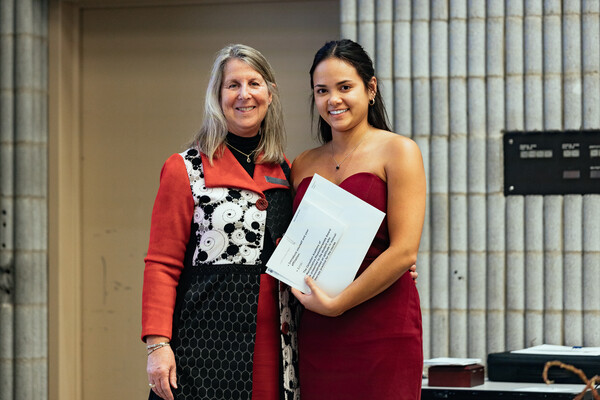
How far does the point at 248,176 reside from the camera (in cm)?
240

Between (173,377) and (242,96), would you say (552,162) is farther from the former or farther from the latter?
(173,377)

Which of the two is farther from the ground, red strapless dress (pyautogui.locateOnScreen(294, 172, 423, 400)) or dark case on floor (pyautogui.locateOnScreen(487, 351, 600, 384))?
red strapless dress (pyautogui.locateOnScreen(294, 172, 423, 400))

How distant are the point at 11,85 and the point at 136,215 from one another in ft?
2.96

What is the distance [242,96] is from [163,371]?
2.67ft

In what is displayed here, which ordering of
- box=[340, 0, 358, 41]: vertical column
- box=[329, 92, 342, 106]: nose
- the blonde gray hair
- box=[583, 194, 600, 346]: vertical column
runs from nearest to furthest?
box=[329, 92, 342, 106]: nose, the blonde gray hair, box=[583, 194, 600, 346]: vertical column, box=[340, 0, 358, 41]: vertical column

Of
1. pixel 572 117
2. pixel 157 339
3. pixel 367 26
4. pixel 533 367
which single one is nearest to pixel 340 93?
pixel 157 339

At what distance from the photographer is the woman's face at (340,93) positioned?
234 centimetres

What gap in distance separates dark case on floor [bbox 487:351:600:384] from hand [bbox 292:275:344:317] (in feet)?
4.29

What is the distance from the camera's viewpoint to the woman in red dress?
222 centimetres

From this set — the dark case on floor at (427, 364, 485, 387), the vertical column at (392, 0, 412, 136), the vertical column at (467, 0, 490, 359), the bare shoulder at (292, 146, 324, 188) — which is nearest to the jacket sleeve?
the bare shoulder at (292, 146, 324, 188)

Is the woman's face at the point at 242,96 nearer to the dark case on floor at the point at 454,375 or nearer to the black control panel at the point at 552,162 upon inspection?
the dark case on floor at the point at 454,375

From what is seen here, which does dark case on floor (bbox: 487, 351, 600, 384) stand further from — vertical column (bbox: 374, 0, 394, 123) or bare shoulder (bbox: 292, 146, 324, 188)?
bare shoulder (bbox: 292, 146, 324, 188)

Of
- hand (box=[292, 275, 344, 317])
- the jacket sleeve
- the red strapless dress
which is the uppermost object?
the jacket sleeve

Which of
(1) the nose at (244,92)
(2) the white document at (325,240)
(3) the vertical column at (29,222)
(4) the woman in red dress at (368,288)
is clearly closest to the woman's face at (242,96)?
(1) the nose at (244,92)
